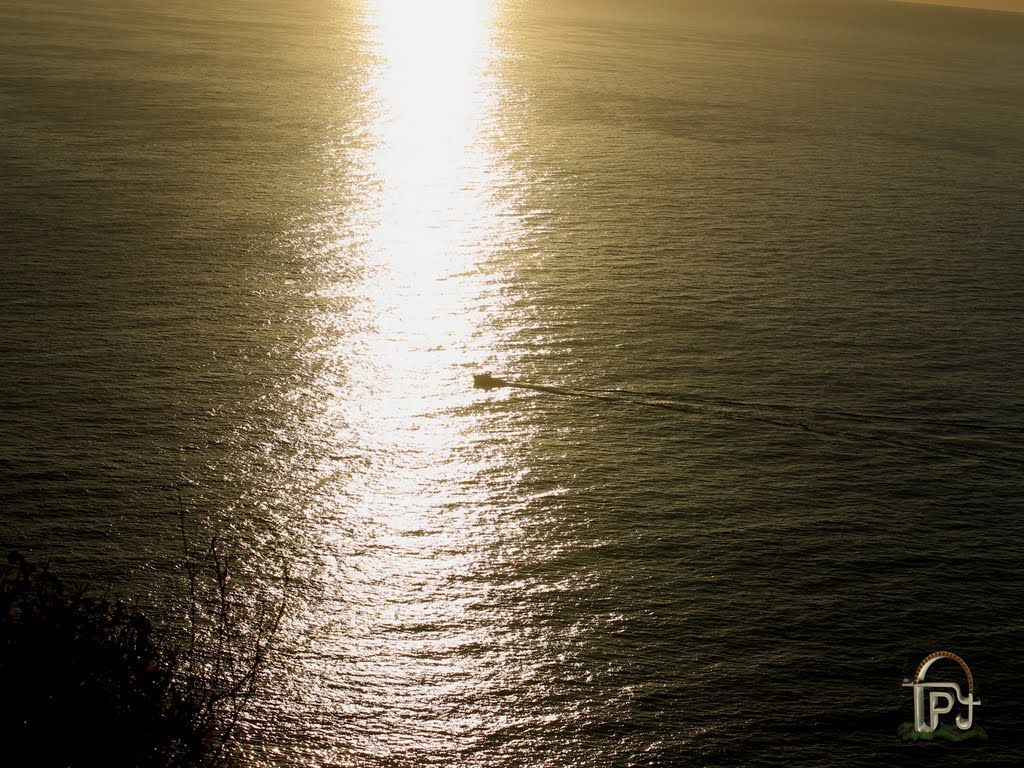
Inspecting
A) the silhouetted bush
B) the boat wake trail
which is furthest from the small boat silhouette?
the silhouetted bush

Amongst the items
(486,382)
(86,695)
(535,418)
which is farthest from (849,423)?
(86,695)

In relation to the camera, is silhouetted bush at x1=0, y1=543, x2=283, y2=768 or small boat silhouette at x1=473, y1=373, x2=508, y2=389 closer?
silhouetted bush at x1=0, y1=543, x2=283, y2=768

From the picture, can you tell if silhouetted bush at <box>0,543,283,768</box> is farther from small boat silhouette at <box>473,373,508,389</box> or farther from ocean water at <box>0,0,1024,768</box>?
small boat silhouette at <box>473,373,508,389</box>

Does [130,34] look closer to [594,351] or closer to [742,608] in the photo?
[594,351]

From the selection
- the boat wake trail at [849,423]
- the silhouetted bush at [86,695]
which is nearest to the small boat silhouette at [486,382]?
the boat wake trail at [849,423]

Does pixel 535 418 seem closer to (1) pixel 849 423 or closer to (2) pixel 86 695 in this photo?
(1) pixel 849 423

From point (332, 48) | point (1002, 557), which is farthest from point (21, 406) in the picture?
point (332, 48)

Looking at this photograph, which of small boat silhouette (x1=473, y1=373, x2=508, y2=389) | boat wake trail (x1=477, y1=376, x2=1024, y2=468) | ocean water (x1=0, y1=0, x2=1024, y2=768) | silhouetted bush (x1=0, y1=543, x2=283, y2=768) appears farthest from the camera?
small boat silhouette (x1=473, y1=373, x2=508, y2=389)
